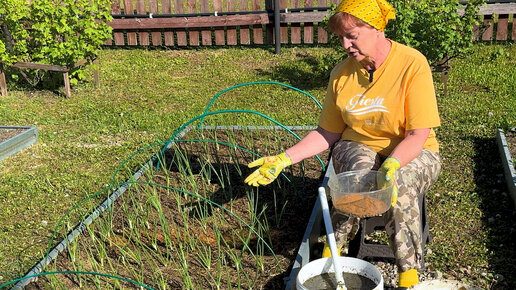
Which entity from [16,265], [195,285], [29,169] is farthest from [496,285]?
[29,169]

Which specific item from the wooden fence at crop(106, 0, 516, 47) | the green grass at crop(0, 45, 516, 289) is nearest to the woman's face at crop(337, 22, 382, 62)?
the green grass at crop(0, 45, 516, 289)

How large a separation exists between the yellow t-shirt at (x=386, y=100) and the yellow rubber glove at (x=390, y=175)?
0.82 ft

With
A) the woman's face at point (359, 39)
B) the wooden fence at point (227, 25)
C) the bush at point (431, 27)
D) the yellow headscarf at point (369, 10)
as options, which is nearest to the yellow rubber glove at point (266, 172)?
the woman's face at point (359, 39)

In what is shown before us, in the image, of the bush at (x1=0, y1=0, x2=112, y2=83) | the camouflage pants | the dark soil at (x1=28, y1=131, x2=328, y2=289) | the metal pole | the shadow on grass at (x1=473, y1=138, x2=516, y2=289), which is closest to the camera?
the camouflage pants

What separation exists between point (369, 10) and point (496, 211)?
1.68 meters

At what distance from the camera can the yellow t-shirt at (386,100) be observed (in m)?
2.71

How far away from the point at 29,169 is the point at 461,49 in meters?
4.08

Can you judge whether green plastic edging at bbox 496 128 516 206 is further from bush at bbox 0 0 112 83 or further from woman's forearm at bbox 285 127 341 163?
bush at bbox 0 0 112 83

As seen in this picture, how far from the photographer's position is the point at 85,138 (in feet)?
17.3

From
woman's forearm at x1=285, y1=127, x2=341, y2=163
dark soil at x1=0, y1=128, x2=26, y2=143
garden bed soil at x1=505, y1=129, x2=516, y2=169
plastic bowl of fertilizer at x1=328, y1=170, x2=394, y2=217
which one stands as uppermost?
woman's forearm at x1=285, y1=127, x2=341, y2=163

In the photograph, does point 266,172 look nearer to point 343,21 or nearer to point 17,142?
point 343,21

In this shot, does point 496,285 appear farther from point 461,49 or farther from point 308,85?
point 308,85

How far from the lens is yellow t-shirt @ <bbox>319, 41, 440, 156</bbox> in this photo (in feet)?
8.89

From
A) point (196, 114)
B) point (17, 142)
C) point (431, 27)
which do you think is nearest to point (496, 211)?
point (431, 27)
